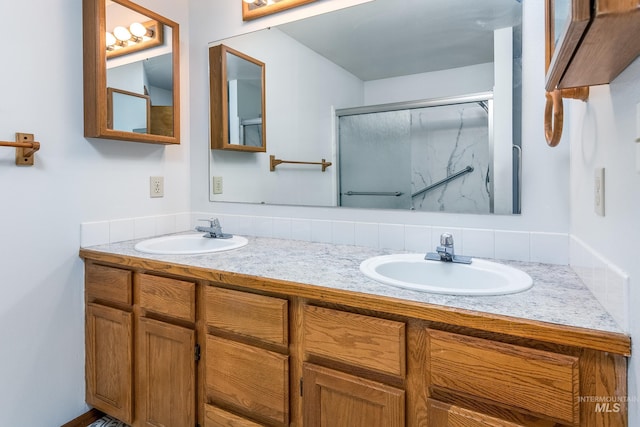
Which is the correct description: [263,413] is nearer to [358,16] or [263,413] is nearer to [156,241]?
[156,241]

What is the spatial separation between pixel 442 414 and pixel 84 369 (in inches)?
63.2

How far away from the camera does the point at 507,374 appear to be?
766 millimetres

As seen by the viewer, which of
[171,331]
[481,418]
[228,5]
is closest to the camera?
[481,418]

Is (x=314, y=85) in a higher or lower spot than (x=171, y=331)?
higher

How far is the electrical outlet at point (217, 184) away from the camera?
206cm

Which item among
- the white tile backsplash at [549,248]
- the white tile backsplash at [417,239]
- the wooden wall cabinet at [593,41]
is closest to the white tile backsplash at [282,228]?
the white tile backsplash at [417,239]

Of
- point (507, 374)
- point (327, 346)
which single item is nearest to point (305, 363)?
point (327, 346)

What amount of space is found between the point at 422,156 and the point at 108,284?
142 cm

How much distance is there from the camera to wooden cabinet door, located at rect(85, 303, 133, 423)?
1.46 m

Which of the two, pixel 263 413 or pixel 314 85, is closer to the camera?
pixel 263 413

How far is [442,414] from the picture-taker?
85 centimetres

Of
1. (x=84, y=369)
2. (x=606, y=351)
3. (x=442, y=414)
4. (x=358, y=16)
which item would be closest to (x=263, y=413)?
(x=442, y=414)

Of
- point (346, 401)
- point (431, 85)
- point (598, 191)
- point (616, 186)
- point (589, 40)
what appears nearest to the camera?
point (589, 40)

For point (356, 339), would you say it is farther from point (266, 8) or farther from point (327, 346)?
point (266, 8)
